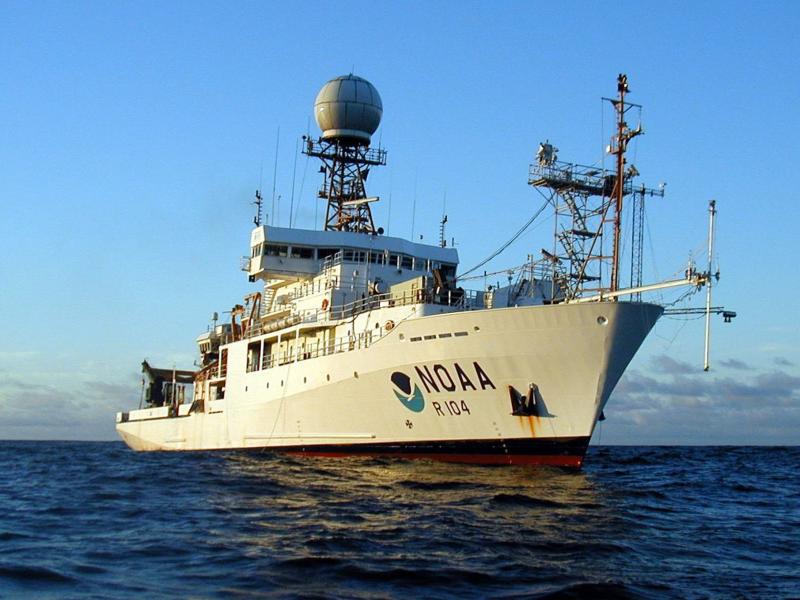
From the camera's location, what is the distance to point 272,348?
35406 millimetres

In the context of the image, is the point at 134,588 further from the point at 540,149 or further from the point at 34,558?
the point at 540,149

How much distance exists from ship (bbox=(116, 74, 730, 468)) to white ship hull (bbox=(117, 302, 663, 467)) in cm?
4

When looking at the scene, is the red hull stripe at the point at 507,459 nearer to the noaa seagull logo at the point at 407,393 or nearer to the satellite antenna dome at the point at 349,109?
the noaa seagull logo at the point at 407,393

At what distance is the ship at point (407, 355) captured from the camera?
24406mm

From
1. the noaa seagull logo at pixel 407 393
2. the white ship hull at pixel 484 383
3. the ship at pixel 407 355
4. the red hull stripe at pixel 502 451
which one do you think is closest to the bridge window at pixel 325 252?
the ship at pixel 407 355

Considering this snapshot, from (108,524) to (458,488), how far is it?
337 inches

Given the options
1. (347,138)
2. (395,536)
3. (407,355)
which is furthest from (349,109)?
(395,536)

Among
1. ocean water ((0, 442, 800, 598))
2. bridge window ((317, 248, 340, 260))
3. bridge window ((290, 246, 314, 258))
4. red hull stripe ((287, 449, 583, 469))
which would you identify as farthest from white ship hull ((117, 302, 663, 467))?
bridge window ((290, 246, 314, 258))

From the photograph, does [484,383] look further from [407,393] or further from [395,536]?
[395,536]

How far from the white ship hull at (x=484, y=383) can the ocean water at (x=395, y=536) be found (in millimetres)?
977

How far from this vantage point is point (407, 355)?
86.1 feet

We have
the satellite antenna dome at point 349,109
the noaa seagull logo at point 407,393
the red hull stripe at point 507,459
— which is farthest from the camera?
the satellite antenna dome at point 349,109

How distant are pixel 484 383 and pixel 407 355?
2.64 meters

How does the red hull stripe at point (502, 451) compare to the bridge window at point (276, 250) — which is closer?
the red hull stripe at point (502, 451)
